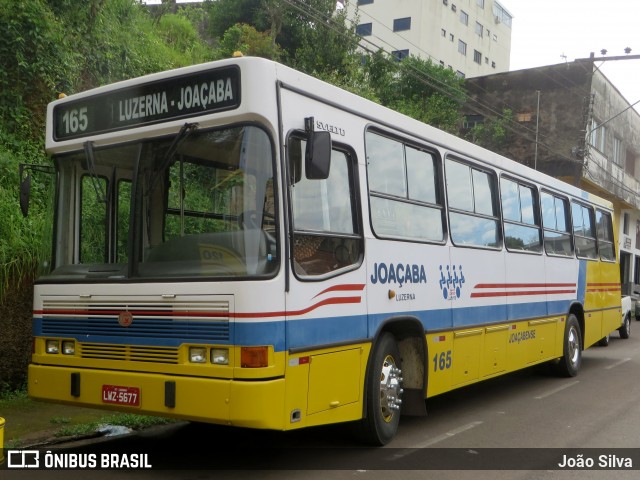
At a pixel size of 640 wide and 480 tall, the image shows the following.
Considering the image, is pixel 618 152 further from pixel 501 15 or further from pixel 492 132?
pixel 501 15

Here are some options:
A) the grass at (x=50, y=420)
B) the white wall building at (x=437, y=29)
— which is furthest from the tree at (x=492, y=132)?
the grass at (x=50, y=420)

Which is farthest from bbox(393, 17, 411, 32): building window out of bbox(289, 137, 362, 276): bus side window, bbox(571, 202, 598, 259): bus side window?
bbox(289, 137, 362, 276): bus side window

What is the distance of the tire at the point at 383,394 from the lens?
6.40 meters

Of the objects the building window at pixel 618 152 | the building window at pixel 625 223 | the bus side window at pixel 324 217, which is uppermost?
→ the building window at pixel 618 152

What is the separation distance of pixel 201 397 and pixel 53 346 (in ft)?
5.53

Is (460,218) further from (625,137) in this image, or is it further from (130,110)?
(625,137)

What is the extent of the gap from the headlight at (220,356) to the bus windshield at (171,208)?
548 mm

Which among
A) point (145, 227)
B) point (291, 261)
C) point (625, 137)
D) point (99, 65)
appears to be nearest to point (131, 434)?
point (145, 227)

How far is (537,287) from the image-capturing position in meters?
10.3

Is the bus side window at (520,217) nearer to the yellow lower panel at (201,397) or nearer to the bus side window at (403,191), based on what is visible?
the bus side window at (403,191)

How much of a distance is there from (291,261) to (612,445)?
12.5 feet

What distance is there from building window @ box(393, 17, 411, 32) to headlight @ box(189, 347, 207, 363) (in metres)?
51.1

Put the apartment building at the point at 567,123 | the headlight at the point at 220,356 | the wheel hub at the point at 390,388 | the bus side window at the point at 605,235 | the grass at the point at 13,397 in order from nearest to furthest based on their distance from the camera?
the headlight at the point at 220,356
the wheel hub at the point at 390,388
the grass at the point at 13,397
the bus side window at the point at 605,235
the apartment building at the point at 567,123

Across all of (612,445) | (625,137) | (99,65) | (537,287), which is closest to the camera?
(612,445)
